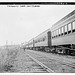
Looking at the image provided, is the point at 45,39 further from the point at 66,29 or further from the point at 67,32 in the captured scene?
the point at 67,32

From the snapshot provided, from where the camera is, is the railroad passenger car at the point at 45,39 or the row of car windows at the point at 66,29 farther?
the railroad passenger car at the point at 45,39

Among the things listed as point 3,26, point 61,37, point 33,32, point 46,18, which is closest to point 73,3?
point 46,18

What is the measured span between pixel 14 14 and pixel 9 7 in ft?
1.75

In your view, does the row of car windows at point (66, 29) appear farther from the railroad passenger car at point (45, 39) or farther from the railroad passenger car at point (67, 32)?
the railroad passenger car at point (45, 39)

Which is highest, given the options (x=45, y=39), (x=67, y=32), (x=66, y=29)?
(x=66, y=29)

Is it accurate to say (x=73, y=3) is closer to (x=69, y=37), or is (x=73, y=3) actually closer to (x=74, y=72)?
(x=74, y=72)

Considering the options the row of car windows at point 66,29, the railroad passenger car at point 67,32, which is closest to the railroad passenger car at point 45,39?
the row of car windows at point 66,29

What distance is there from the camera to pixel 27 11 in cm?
678

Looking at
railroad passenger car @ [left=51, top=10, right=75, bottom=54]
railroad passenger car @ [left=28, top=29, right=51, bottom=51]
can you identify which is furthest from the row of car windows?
railroad passenger car @ [left=28, top=29, right=51, bottom=51]

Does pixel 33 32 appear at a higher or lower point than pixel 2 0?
lower

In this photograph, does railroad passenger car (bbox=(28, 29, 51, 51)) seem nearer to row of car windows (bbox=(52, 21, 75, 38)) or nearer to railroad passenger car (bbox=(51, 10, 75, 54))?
row of car windows (bbox=(52, 21, 75, 38))

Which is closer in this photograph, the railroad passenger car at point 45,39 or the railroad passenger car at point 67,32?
the railroad passenger car at point 67,32

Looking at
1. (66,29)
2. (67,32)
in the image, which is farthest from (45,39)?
(67,32)

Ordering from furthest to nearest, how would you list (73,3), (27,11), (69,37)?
(69,37) → (27,11) → (73,3)
